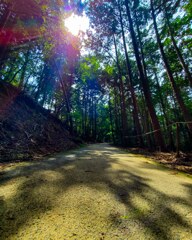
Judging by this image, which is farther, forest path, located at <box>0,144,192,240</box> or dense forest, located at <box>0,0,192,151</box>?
dense forest, located at <box>0,0,192,151</box>

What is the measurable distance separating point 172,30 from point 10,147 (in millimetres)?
11456

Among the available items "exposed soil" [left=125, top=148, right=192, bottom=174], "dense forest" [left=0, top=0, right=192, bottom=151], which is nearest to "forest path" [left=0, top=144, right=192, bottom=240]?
"exposed soil" [left=125, top=148, right=192, bottom=174]

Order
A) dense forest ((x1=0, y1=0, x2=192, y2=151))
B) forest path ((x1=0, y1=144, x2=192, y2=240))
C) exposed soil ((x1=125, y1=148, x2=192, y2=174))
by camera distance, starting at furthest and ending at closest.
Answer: dense forest ((x1=0, y1=0, x2=192, y2=151))
exposed soil ((x1=125, y1=148, x2=192, y2=174))
forest path ((x1=0, y1=144, x2=192, y2=240))

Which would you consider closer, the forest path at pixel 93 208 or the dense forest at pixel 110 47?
the forest path at pixel 93 208

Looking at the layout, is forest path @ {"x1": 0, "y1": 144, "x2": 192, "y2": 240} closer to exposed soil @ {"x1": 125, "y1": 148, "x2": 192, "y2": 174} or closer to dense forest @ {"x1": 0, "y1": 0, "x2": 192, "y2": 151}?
exposed soil @ {"x1": 125, "y1": 148, "x2": 192, "y2": 174}

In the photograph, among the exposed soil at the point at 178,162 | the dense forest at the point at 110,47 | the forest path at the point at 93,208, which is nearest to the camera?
the forest path at the point at 93,208

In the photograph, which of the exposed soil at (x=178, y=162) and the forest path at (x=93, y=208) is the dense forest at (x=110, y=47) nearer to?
the exposed soil at (x=178, y=162)

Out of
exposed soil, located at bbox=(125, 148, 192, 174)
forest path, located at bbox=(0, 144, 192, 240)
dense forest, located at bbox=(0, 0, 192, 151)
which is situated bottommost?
forest path, located at bbox=(0, 144, 192, 240)

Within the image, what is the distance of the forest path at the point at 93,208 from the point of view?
1252 mm

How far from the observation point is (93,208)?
64.4 inches

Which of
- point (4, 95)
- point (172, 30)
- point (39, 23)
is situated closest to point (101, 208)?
point (39, 23)

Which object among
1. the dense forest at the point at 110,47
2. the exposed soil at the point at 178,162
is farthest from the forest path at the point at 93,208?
the dense forest at the point at 110,47

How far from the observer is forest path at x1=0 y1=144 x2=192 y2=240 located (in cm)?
125

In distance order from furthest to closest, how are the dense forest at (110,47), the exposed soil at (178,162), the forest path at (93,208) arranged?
1. the dense forest at (110,47)
2. the exposed soil at (178,162)
3. the forest path at (93,208)
